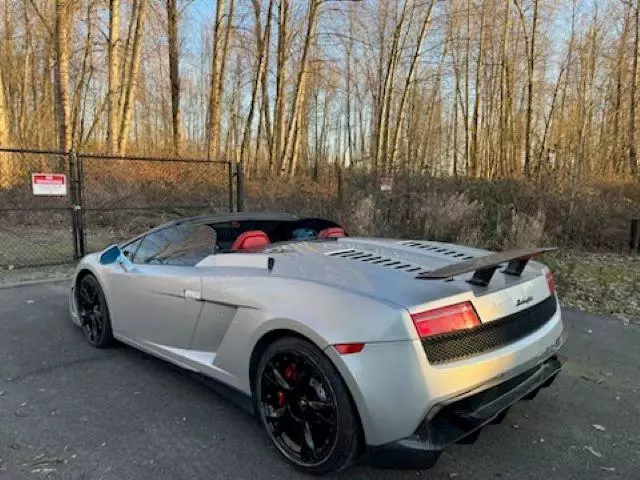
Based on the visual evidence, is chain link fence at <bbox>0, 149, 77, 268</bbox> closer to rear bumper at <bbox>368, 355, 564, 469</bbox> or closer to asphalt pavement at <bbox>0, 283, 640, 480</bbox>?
asphalt pavement at <bbox>0, 283, 640, 480</bbox>

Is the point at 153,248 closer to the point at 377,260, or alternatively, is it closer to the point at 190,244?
→ the point at 190,244

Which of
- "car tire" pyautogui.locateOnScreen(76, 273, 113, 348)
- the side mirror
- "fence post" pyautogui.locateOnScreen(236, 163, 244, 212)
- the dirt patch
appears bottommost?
the dirt patch

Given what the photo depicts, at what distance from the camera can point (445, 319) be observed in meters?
2.34

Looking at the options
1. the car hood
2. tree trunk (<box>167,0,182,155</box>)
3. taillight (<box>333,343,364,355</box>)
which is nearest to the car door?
the car hood

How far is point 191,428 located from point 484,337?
1856 mm

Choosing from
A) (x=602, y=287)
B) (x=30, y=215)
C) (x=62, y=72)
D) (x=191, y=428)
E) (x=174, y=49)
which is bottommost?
(x=191, y=428)

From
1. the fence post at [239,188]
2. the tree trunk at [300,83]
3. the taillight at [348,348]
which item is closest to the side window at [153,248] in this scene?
the taillight at [348,348]

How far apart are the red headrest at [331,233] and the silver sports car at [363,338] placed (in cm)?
44

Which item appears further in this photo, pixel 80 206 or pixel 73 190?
pixel 73 190

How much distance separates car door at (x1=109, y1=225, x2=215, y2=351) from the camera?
11.1ft

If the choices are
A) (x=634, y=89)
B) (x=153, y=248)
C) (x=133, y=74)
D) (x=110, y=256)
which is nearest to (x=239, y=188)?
(x=110, y=256)

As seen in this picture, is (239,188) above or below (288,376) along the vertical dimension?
above

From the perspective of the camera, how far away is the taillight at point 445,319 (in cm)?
228

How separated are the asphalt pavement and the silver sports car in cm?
27
